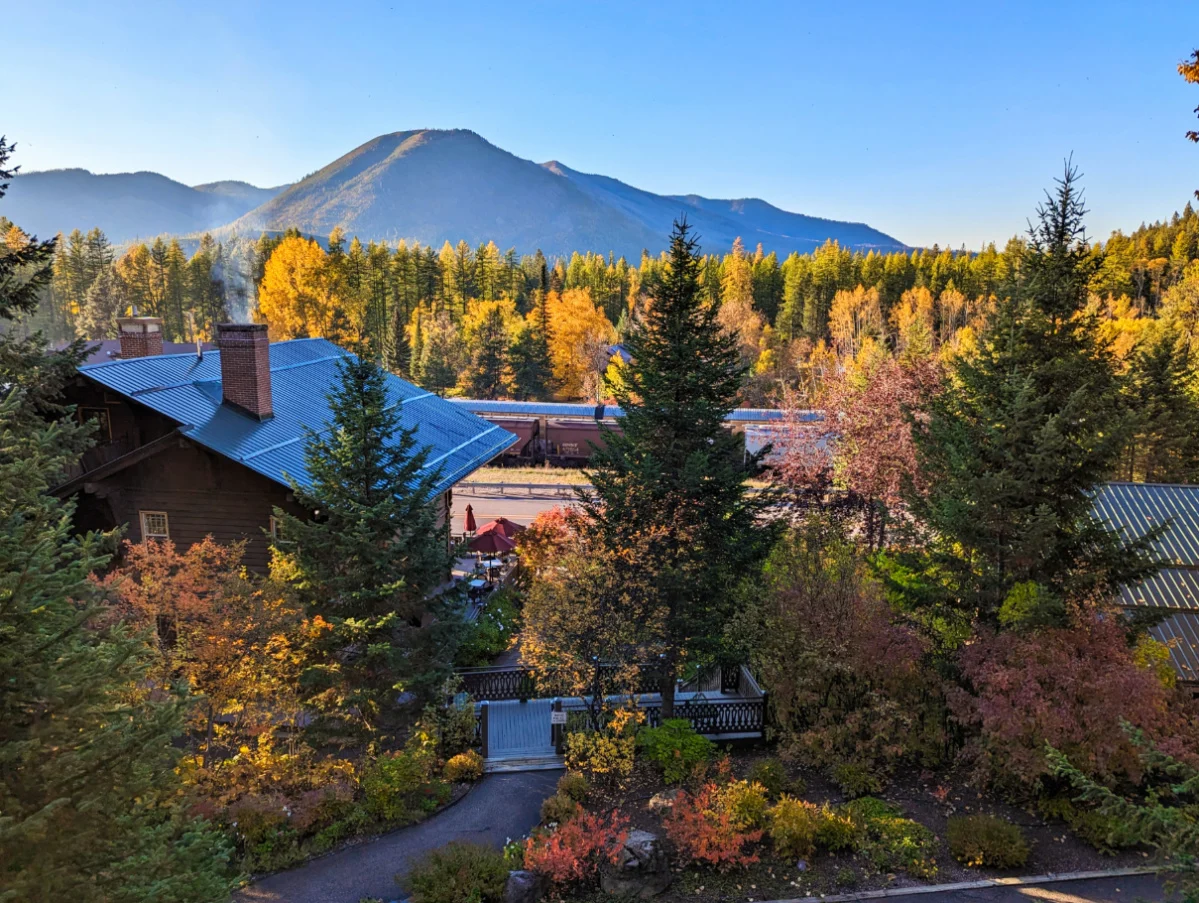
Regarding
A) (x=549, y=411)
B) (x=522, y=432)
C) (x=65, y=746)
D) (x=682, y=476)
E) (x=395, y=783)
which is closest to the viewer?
(x=65, y=746)

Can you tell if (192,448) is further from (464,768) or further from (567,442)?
(567,442)

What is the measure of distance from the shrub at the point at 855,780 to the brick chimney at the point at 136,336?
25.6 meters

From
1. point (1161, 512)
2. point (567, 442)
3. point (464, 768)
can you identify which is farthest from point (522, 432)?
point (1161, 512)

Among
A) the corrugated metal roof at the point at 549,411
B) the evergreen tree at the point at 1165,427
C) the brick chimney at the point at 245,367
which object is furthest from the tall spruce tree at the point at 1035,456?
the corrugated metal roof at the point at 549,411

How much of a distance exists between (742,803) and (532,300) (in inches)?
3432

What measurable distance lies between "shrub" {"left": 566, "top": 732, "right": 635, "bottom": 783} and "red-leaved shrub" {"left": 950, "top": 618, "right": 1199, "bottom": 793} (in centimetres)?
641

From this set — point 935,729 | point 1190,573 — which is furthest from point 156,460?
point 1190,573

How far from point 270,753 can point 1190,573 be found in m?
20.4

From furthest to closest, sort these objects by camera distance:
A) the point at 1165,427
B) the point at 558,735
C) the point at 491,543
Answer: the point at 1165,427 → the point at 491,543 → the point at 558,735

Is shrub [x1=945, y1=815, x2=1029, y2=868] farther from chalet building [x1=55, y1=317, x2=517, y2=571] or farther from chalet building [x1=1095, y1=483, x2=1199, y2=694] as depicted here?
chalet building [x1=55, y1=317, x2=517, y2=571]

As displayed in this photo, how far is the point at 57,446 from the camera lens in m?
15.1

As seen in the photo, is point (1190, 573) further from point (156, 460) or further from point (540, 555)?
point (156, 460)

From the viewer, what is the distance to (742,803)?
13.1 m

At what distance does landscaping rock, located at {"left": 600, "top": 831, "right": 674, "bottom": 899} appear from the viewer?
11.9m
